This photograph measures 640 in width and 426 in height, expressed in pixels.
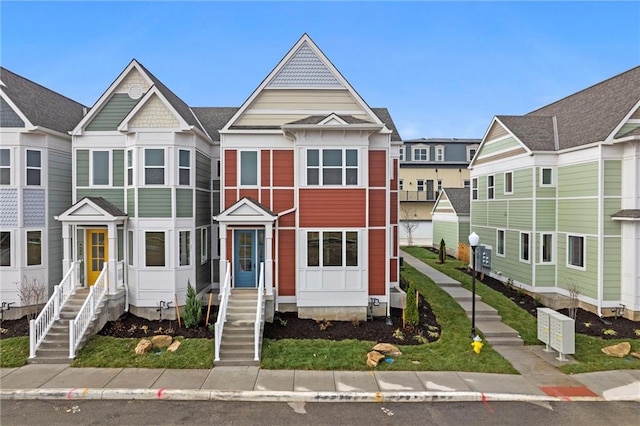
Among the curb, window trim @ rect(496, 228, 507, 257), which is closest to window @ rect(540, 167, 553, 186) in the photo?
window trim @ rect(496, 228, 507, 257)

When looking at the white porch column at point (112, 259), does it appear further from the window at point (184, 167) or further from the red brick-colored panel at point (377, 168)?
the red brick-colored panel at point (377, 168)

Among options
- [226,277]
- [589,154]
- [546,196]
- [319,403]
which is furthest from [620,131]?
[226,277]

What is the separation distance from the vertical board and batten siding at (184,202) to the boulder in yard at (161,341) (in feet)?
14.7

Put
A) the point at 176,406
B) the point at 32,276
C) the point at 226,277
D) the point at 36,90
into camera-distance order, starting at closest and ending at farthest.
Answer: the point at 176,406 < the point at 226,277 < the point at 32,276 < the point at 36,90

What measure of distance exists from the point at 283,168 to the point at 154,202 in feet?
16.4

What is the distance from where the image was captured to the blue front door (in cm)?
1412

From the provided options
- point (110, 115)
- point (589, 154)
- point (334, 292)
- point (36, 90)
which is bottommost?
point (334, 292)

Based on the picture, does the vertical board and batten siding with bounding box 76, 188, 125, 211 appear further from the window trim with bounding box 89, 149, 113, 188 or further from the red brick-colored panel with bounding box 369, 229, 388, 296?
the red brick-colored panel with bounding box 369, 229, 388, 296

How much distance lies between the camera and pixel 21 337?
38.9 feet

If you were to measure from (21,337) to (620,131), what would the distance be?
22552mm

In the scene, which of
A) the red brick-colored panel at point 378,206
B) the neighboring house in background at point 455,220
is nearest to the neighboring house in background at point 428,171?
the neighboring house in background at point 455,220

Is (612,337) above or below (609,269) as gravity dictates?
below

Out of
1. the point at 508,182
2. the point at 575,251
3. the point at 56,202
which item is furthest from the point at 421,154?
the point at 56,202

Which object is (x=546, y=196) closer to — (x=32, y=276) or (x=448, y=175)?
(x=32, y=276)
